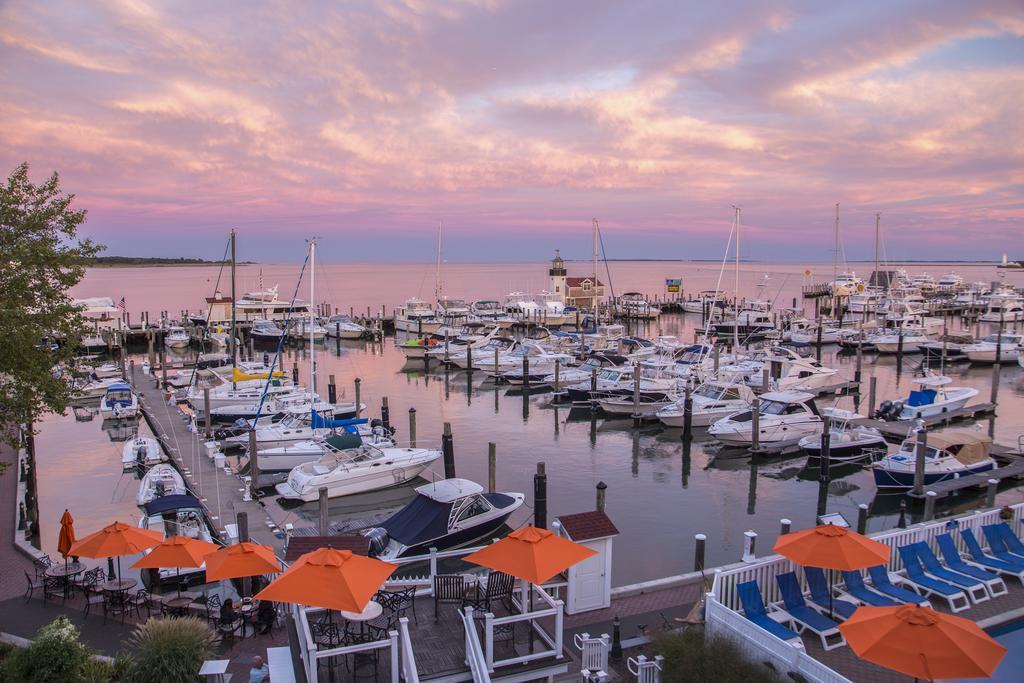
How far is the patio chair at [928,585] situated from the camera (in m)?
13.1

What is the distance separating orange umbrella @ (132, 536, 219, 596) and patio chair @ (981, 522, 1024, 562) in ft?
52.1

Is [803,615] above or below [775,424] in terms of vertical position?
above

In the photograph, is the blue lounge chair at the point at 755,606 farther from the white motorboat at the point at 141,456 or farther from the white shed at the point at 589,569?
the white motorboat at the point at 141,456

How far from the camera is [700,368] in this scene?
43406 millimetres

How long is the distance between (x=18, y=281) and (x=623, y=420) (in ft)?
96.3

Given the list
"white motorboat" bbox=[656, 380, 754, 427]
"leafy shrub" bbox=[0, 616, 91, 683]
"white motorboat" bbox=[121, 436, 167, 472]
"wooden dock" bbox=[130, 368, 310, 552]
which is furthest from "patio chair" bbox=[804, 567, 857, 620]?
"white motorboat" bbox=[121, 436, 167, 472]

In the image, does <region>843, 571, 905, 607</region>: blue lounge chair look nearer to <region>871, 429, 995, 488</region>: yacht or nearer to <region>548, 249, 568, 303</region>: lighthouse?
<region>871, 429, 995, 488</region>: yacht

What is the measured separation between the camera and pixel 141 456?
28.0m

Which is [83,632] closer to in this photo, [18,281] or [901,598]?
[18,281]

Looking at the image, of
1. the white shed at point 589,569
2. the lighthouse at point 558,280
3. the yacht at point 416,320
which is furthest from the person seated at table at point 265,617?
the lighthouse at point 558,280

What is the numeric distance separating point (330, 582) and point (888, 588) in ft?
33.1

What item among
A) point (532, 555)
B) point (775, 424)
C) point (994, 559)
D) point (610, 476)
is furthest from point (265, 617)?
point (775, 424)

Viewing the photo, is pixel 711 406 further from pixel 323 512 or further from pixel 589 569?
pixel 589 569

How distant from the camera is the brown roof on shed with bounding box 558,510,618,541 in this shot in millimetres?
13445
